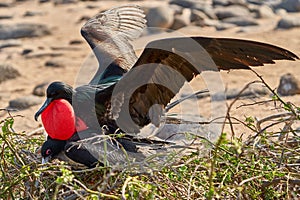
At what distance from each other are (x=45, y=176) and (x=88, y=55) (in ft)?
12.7

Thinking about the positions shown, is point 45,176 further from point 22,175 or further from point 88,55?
point 88,55

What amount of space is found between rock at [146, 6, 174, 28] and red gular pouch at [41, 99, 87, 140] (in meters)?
4.27

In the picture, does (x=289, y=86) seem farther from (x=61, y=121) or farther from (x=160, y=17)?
(x=160, y=17)

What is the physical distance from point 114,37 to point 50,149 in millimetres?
1159

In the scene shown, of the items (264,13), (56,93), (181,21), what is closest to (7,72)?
(181,21)

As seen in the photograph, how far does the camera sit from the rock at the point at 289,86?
4.52 m

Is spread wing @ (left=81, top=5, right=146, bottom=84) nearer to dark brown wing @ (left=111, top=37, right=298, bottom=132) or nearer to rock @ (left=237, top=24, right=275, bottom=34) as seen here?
dark brown wing @ (left=111, top=37, right=298, bottom=132)

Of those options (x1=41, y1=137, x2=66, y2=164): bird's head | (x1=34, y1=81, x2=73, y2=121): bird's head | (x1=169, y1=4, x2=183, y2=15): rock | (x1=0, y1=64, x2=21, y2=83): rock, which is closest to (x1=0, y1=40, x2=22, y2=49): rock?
(x1=0, y1=64, x2=21, y2=83): rock

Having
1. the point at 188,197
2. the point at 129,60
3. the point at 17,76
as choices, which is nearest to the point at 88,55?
the point at 17,76

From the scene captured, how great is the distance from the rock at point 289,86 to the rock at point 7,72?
7.30ft

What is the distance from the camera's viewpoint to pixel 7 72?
582cm

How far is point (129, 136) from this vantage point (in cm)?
294

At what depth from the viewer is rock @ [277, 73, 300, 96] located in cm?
452

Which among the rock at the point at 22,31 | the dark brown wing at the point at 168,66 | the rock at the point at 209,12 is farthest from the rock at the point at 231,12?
the dark brown wing at the point at 168,66
